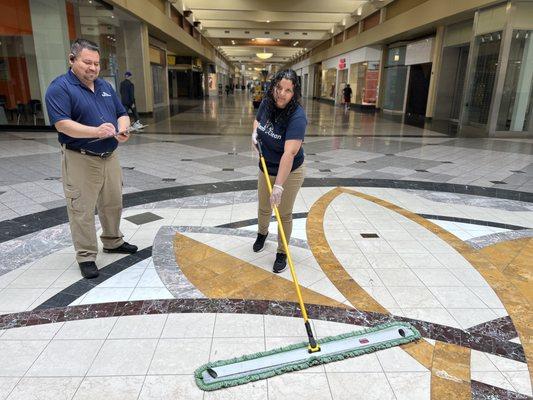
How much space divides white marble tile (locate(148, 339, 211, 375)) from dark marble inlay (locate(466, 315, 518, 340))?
167cm

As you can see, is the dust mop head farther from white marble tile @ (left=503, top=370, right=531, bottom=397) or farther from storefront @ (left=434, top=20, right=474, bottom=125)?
storefront @ (left=434, top=20, right=474, bottom=125)

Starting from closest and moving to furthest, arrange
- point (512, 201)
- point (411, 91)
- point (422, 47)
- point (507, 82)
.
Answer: point (512, 201)
point (507, 82)
point (422, 47)
point (411, 91)

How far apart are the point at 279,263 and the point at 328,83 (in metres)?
32.0

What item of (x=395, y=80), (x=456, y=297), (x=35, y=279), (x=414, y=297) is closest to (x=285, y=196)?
(x=414, y=297)

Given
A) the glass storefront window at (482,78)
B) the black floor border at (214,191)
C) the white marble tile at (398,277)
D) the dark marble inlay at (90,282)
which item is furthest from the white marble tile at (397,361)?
the glass storefront window at (482,78)

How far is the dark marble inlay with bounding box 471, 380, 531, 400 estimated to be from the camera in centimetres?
194

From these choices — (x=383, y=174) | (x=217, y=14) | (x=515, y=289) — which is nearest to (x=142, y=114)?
(x=217, y=14)

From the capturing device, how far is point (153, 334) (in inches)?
93.7

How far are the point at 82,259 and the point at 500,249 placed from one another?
376cm

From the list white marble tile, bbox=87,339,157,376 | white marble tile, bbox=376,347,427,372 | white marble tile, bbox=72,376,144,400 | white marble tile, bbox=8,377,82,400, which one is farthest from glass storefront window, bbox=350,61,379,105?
white marble tile, bbox=8,377,82,400

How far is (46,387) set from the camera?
1952 mm

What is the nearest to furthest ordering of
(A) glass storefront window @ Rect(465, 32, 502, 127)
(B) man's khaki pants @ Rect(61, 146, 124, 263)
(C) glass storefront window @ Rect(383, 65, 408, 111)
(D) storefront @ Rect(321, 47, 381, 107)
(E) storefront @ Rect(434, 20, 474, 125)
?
(B) man's khaki pants @ Rect(61, 146, 124, 263) → (A) glass storefront window @ Rect(465, 32, 502, 127) → (E) storefront @ Rect(434, 20, 474, 125) → (C) glass storefront window @ Rect(383, 65, 408, 111) → (D) storefront @ Rect(321, 47, 381, 107)

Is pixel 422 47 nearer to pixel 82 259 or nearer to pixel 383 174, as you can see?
pixel 383 174

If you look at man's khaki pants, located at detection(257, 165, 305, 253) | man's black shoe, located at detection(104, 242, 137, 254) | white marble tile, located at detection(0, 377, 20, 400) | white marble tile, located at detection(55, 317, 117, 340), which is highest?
man's khaki pants, located at detection(257, 165, 305, 253)
